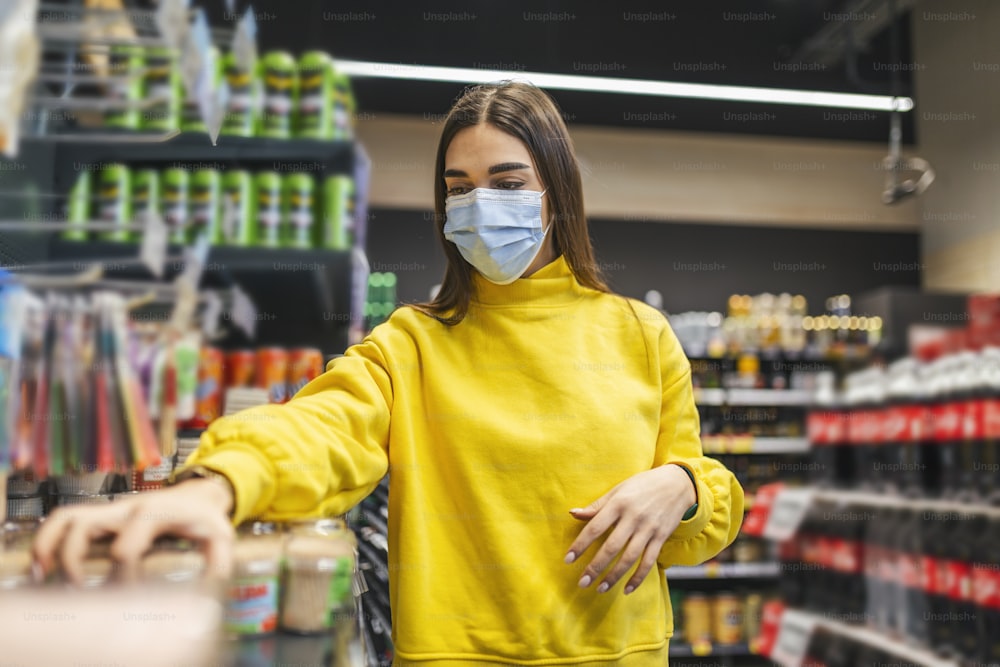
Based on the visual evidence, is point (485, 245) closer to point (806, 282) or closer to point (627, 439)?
point (627, 439)

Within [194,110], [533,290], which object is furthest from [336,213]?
[533,290]

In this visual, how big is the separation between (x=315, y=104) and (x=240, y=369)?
0.76 metres

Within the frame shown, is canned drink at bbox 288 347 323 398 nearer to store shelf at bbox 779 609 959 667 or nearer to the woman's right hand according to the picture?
the woman's right hand

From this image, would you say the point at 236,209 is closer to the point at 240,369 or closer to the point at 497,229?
the point at 240,369

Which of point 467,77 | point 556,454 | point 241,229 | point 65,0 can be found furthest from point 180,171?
point 467,77

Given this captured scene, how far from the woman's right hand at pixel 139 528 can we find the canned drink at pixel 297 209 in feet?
5.20

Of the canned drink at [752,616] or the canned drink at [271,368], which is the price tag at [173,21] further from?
the canned drink at [752,616]

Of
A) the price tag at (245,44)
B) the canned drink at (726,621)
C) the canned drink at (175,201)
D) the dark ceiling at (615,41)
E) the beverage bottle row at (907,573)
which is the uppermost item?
the dark ceiling at (615,41)

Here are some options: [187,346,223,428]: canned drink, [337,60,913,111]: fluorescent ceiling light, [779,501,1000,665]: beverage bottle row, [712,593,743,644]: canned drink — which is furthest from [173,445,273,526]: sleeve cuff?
[712,593,743,644]: canned drink

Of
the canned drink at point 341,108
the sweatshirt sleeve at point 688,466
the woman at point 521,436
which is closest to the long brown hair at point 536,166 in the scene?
the woman at point 521,436

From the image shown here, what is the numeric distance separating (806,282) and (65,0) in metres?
7.67

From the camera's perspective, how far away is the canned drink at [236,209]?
2.12m

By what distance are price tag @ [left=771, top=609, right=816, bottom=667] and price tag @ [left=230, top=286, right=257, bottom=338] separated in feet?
11.5

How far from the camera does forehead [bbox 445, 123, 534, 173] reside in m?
1.16
